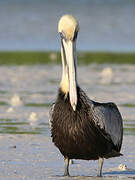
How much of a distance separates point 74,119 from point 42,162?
94 cm

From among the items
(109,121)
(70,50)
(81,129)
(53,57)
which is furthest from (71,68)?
(53,57)

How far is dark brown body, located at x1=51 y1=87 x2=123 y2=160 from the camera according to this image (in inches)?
315

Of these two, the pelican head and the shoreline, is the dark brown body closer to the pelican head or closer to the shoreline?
the pelican head

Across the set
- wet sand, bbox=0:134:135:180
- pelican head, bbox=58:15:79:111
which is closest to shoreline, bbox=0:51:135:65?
wet sand, bbox=0:134:135:180

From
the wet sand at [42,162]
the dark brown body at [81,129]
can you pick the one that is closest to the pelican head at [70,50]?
the dark brown body at [81,129]

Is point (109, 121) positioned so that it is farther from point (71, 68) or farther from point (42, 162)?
point (42, 162)

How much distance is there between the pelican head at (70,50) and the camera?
26.2 feet

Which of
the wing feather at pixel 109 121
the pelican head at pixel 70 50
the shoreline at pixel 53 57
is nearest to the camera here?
the pelican head at pixel 70 50

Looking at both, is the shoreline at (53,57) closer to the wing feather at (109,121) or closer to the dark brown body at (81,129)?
the wing feather at (109,121)

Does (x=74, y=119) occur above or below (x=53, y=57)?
above

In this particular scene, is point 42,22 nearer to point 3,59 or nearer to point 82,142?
point 3,59

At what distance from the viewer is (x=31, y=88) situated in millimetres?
15289

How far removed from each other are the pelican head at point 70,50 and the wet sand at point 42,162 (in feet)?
2.61

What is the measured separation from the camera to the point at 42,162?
8742 millimetres
